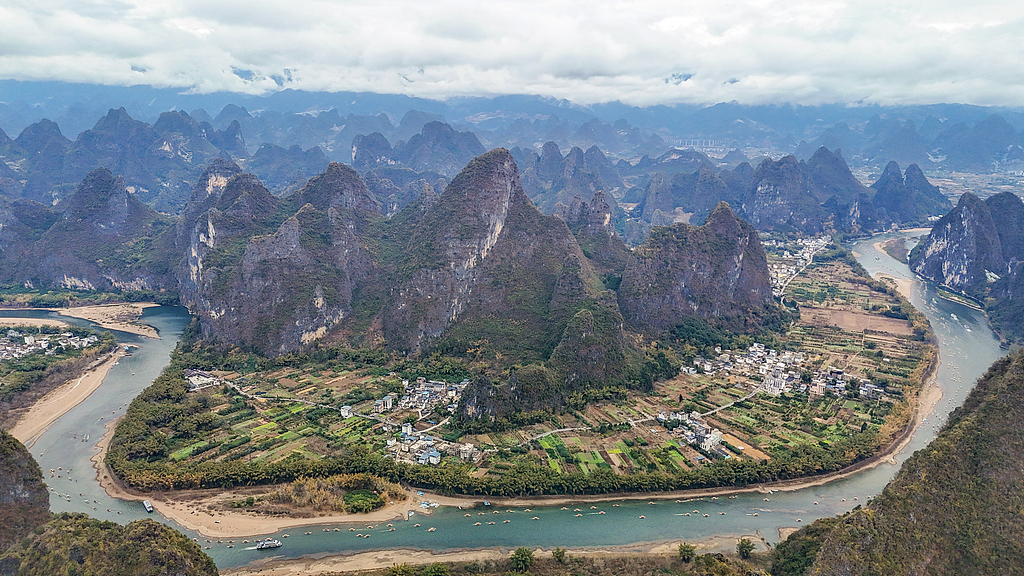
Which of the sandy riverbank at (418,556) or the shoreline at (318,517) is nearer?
the sandy riverbank at (418,556)

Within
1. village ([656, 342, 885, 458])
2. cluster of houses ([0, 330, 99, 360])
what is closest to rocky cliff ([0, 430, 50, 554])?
cluster of houses ([0, 330, 99, 360])

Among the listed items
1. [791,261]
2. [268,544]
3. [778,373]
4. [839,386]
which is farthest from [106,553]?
[791,261]

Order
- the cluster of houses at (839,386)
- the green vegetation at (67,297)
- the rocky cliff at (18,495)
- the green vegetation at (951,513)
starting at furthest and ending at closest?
the green vegetation at (67,297) → the cluster of houses at (839,386) → the rocky cliff at (18,495) → the green vegetation at (951,513)

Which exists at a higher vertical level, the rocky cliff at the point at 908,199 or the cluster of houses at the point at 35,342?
the rocky cliff at the point at 908,199

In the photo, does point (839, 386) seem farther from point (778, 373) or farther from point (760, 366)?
point (760, 366)

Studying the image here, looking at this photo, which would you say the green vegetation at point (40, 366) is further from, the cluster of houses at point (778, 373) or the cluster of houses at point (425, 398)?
the cluster of houses at point (778, 373)

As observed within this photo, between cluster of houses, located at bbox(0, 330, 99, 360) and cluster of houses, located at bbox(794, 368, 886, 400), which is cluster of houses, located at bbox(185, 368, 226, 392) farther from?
cluster of houses, located at bbox(794, 368, 886, 400)

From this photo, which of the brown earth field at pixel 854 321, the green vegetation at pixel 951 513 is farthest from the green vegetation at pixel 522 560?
the brown earth field at pixel 854 321
